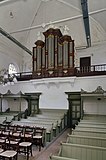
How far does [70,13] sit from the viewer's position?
13.3 metres

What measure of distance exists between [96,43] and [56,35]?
11.1 ft

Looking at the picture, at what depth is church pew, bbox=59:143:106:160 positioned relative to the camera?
4.50 m

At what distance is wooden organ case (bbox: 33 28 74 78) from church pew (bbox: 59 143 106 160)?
6761 millimetres

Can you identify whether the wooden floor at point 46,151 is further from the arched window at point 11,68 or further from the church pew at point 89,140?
the arched window at point 11,68

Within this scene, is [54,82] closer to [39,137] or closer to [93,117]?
[93,117]

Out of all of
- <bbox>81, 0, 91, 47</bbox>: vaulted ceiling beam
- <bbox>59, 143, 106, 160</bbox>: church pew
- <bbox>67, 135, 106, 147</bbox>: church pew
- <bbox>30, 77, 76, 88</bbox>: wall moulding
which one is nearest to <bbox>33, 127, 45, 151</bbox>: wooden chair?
<bbox>67, 135, 106, 147</bbox>: church pew

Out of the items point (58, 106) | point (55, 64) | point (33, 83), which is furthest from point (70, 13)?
point (58, 106)

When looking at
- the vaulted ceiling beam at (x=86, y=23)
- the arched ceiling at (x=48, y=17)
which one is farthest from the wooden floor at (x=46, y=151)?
the arched ceiling at (x=48, y=17)

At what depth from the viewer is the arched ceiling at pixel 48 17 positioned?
11.7m

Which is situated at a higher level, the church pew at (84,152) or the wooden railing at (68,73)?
the wooden railing at (68,73)

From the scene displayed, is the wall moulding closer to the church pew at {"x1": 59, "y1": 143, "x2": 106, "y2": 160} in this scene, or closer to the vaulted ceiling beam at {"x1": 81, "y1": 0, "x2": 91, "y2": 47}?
the vaulted ceiling beam at {"x1": 81, "y1": 0, "x2": 91, "y2": 47}

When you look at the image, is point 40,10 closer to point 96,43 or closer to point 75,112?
point 96,43

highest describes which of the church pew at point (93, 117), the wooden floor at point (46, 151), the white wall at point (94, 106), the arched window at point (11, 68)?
the arched window at point (11, 68)

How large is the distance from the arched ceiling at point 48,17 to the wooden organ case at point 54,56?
1284 mm
